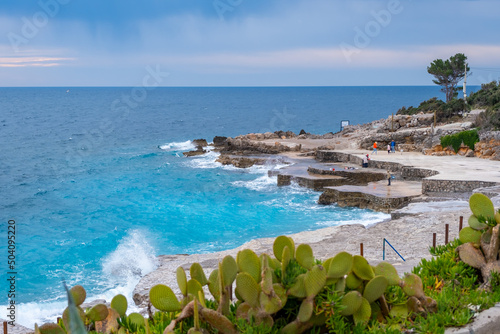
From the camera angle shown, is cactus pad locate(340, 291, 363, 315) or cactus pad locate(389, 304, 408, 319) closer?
cactus pad locate(340, 291, 363, 315)

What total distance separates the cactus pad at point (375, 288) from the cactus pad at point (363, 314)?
12 centimetres

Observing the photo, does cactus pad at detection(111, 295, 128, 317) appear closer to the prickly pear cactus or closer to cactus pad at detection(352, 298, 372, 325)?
cactus pad at detection(352, 298, 372, 325)

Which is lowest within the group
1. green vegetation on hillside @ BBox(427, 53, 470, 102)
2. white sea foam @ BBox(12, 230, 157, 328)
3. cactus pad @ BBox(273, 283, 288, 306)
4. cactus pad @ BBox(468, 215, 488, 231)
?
white sea foam @ BBox(12, 230, 157, 328)

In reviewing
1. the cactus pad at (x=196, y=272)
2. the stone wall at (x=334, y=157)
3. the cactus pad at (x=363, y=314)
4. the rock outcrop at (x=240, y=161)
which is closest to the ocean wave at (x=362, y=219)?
the stone wall at (x=334, y=157)

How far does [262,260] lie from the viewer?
4586mm

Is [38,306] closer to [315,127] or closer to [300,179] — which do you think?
[300,179]

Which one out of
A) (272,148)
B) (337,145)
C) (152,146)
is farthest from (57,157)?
(337,145)

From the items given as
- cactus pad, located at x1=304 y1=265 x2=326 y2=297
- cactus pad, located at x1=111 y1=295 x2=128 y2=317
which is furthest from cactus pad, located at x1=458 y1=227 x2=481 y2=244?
cactus pad, located at x1=111 y1=295 x2=128 y2=317

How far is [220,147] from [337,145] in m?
12.8

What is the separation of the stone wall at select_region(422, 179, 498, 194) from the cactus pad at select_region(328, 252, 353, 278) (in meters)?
20.1

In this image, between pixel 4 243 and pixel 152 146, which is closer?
pixel 4 243

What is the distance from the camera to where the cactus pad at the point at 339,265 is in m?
4.65

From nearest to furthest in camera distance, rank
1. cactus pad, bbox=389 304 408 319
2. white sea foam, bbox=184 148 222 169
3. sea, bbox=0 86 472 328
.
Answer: cactus pad, bbox=389 304 408 319, sea, bbox=0 86 472 328, white sea foam, bbox=184 148 222 169

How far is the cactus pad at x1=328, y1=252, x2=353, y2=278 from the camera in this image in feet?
15.3
